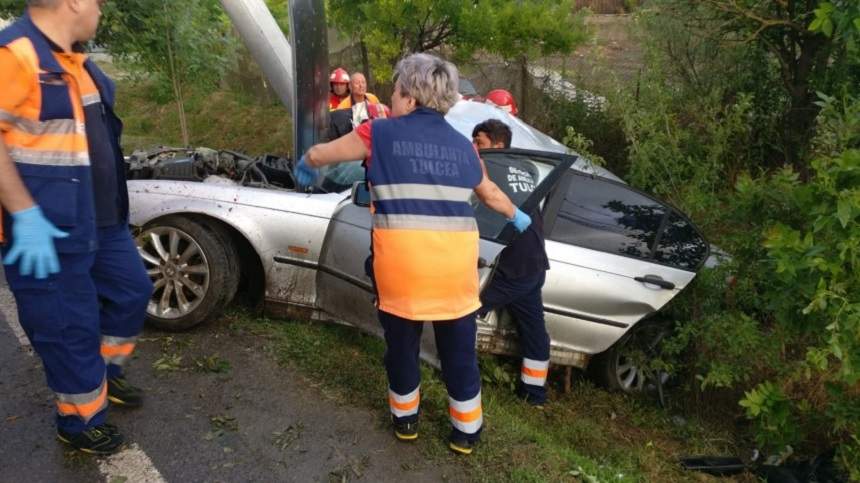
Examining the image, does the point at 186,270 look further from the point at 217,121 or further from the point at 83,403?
the point at 217,121

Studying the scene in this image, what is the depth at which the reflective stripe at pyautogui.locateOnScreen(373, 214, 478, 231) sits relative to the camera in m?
2.57

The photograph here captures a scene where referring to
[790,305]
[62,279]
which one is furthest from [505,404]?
[62,279]

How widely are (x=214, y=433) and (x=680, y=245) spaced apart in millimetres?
2821

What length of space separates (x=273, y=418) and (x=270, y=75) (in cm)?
440

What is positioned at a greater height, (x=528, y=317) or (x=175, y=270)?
(x=175, y=270)

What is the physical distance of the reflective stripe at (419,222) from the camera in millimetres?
2572

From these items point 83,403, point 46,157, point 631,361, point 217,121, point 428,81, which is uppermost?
point 428,81

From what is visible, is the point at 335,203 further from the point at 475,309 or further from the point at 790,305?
the point at 790,305

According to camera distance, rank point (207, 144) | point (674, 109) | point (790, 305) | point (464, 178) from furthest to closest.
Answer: point (207, 144), point (674, 109), point (790, 305), point (464, 178)

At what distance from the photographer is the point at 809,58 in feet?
19.8

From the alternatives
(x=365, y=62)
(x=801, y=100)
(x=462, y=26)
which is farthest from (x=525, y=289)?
(x=365, y=62)

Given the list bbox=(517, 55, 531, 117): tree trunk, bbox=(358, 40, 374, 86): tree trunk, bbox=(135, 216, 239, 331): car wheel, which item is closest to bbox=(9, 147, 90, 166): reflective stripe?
bbox=(135, 216, 239, 331): car wheel

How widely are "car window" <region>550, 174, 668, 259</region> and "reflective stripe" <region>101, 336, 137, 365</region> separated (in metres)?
2.28

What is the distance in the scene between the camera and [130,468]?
266 centimetres
